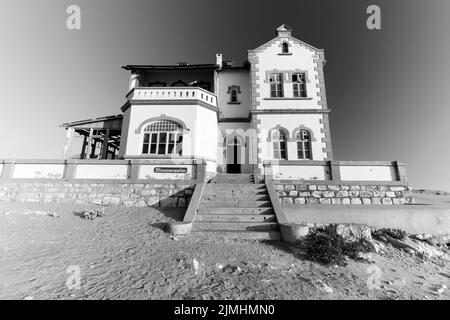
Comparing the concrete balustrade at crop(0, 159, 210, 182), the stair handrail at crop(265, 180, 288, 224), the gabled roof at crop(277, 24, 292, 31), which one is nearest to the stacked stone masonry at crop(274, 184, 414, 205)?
the stair handrail at crop(265, 180, 288, 224)

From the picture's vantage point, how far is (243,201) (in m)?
7.50

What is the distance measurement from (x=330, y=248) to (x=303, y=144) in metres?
9.76

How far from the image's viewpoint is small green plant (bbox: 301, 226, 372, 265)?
174 inches

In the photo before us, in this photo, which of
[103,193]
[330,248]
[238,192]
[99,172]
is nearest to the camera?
[330,248]

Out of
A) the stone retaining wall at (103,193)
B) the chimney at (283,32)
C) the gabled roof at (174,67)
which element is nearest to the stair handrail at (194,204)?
the stone retaining wall at (103,193)

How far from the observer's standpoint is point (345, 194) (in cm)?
889

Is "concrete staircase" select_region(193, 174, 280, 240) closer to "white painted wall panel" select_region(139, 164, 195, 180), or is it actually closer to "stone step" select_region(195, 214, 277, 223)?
"stone step" select_region(195, 214, 277, 223)

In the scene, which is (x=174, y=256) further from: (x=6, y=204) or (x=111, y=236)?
(x=6, y=204)

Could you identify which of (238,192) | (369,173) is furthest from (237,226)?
(369,173)

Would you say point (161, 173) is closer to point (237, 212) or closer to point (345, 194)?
point (237, 212)

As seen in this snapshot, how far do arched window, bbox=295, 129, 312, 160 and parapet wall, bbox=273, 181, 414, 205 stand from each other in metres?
4.43

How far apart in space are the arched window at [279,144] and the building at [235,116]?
2.6 inches

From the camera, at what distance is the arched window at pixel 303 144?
13.2 m
